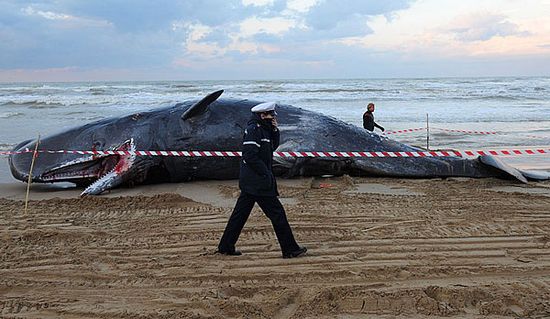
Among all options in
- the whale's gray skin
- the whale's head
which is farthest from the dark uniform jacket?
the whale's head

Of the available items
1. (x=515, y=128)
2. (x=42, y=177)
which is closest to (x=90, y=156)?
(x=42, y=177)

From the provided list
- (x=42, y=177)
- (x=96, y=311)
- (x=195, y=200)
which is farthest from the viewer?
(x=42, y=177)

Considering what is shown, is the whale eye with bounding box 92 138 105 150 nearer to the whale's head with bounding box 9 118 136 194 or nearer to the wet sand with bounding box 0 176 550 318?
the whale's head with bounding box 9 118 136 194

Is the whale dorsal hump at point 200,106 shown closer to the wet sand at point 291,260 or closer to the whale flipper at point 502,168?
the wet sand at point 291,260

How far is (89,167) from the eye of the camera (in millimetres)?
10484

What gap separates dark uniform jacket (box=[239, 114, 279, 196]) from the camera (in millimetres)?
5770

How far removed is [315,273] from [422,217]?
2762mm

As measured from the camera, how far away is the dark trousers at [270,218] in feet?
19.4

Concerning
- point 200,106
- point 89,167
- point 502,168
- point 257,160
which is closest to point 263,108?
point 257,160

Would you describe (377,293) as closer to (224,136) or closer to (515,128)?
(224,136)

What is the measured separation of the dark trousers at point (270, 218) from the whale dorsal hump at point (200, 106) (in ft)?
15.1

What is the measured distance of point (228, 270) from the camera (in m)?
5.55

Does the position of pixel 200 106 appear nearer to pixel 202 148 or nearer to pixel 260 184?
pixel 202 148

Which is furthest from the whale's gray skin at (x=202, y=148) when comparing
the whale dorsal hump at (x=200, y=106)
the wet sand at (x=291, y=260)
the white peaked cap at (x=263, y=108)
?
the white peaked cap at (x=263, y=108)
